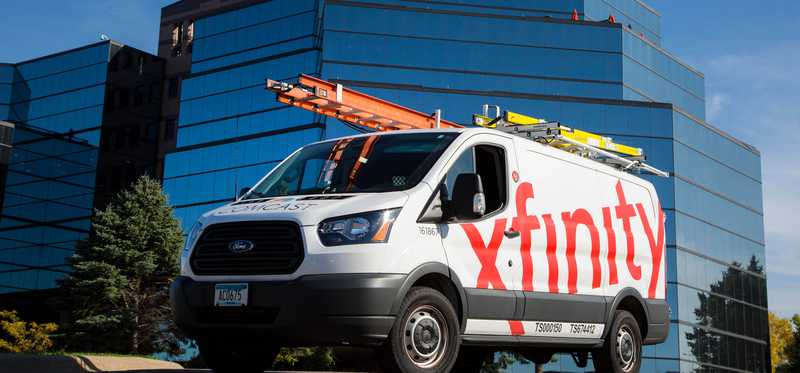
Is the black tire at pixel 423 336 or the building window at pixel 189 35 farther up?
the building window at pixel 189 35

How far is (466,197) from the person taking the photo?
774 cm

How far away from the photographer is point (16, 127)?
6462 cm

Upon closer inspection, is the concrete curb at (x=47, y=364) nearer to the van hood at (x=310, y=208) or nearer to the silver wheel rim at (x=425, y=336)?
the van hood at (x=310, y=208)

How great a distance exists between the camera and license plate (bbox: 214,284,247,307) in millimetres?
7234

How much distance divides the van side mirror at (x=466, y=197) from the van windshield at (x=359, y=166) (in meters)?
0.32

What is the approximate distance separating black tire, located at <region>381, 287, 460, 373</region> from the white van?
11 millimetres

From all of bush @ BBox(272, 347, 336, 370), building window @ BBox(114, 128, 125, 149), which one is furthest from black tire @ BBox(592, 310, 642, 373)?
building window @ BBox(114, 128, 125, 149)

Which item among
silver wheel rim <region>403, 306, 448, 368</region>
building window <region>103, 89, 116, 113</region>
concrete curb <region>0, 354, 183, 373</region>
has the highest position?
building window <region>103, 89, 116, 113</region>

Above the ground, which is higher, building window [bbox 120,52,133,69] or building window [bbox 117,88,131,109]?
building window [bbox 120,52,133,69]

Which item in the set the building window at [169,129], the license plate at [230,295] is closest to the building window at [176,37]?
the building window at [169,129]

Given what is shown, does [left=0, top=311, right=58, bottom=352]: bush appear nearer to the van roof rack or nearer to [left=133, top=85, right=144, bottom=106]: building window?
the van roof rack

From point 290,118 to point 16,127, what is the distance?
74.8 feet

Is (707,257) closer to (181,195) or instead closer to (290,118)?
(290,118)

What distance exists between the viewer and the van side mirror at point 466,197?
7742 mm
